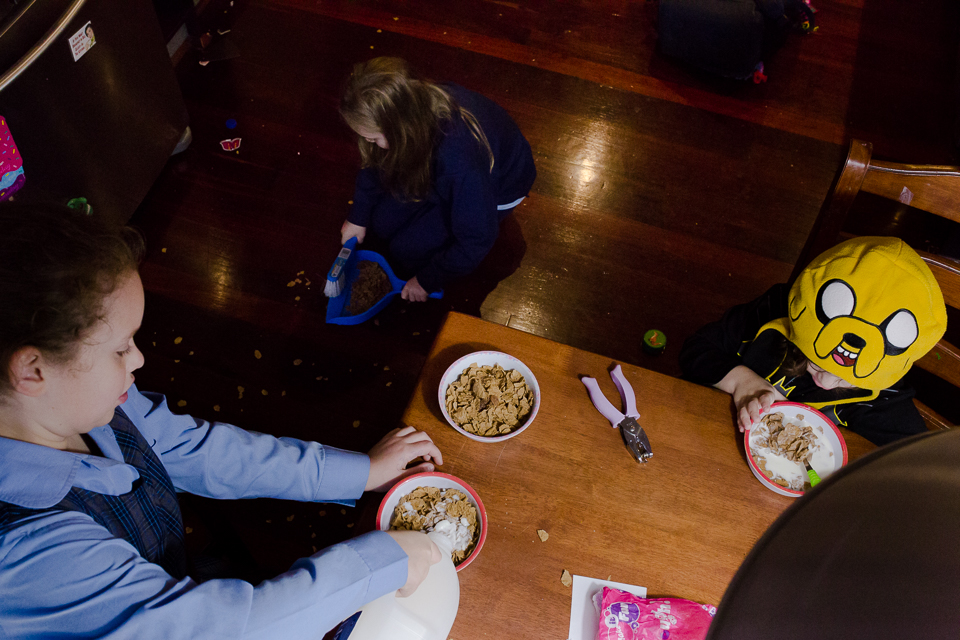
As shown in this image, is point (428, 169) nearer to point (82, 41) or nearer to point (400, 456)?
point (400, 456)

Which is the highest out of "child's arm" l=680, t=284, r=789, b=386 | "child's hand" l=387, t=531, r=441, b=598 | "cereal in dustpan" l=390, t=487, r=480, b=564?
"child's arm" l=680, t=284, r=789, b=386

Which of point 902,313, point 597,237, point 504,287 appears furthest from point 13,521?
point 597,237

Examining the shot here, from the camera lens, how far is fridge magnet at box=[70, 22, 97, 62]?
5.23 ft

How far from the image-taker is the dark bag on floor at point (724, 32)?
2.53 meters

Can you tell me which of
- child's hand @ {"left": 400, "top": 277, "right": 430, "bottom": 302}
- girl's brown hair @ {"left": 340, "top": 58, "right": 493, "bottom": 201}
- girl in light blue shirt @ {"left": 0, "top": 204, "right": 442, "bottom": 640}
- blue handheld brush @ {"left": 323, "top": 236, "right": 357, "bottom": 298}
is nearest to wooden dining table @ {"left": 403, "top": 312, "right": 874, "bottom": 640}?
girl in light blue shirt @ {"left": 0, "top": 204, "right": 442, "bottom": 640}

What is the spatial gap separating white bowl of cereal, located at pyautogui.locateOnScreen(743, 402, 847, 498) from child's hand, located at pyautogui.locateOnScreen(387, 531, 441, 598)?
0.53m

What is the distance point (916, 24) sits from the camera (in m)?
2.95

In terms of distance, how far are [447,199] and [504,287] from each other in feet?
1.72

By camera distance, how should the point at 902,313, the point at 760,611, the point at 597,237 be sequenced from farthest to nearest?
the point at 597,237 → the point at 902,313 → the point at 760,611

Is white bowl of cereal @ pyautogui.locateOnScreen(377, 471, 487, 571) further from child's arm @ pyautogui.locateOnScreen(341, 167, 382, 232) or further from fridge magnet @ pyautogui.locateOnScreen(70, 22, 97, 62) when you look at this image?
fridge magnet @ pyautogui.locateOnScreen(70, 22, 97, 62)

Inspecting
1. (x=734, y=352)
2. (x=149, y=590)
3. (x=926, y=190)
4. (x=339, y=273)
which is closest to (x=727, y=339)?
(x=734, y=352)

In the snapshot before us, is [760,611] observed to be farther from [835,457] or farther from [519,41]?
[519,41]

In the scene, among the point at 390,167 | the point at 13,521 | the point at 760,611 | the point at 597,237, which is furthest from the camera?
the point at 597,237

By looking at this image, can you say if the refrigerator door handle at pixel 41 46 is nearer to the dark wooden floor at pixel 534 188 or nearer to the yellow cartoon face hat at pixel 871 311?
the dark wooden floor at pixel 534 188
